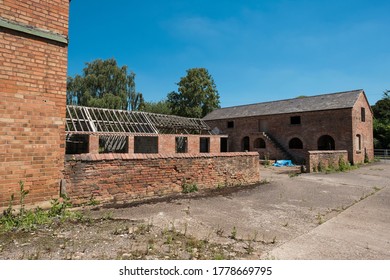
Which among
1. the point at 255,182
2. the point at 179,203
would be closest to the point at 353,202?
the point at 255,182

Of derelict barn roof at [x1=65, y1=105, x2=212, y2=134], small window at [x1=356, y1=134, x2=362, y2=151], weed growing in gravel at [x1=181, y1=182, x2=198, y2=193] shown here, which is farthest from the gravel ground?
small window at [x1=356, y1=134, x2=362, y2=151]

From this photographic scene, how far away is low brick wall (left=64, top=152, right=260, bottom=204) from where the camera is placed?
5359mm

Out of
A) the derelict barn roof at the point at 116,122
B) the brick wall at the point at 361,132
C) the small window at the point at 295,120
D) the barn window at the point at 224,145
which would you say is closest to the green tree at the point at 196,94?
the barn window at the point at 224,145

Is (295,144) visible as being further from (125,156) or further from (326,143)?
(125,156)

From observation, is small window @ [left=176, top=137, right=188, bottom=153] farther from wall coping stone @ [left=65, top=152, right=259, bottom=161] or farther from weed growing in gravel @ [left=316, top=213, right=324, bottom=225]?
weed growing in gravel @ [left=316, top=213, right=324, bottom=225]

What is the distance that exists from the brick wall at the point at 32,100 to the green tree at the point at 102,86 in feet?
107

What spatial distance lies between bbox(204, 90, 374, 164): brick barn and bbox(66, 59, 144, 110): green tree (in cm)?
1873

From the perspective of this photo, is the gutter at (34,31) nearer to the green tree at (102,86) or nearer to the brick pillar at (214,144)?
the brick pillar at (214,144)

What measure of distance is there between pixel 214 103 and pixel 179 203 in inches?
1508

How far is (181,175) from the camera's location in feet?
23.6

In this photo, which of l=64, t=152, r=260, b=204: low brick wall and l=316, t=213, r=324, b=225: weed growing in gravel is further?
l=64, t=152, r=260, b=204: low brick wall

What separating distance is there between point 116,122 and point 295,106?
18443 millimetres

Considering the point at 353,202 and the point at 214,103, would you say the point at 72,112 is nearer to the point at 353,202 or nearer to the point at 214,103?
the point at 353,202

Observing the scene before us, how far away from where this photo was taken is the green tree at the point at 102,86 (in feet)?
119
